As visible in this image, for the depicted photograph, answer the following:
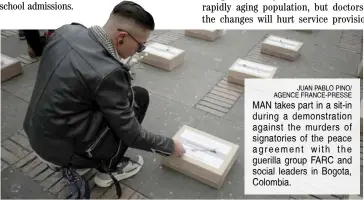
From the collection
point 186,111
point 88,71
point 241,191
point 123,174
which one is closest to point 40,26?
point 186,111

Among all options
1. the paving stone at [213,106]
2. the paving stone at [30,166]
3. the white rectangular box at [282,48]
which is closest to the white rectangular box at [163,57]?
the paving stone at [213,106]

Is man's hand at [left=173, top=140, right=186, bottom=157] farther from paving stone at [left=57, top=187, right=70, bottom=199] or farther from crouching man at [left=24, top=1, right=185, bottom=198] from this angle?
paving stone at [left=57, top=187, right=70, bottom=199]

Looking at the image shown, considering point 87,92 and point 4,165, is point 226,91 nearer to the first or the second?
point 87,92

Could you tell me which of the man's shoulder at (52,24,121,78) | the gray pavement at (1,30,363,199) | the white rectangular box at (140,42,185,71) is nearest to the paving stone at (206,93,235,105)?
the gray pavement at (1,30,363,199)

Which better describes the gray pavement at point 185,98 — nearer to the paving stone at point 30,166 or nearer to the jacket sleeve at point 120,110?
the paving stone at point 30,166

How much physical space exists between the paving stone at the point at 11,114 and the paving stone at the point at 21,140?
0.17 ft

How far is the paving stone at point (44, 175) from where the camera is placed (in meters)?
2.09

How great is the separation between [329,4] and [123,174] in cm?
216

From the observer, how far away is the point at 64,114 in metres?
1.48

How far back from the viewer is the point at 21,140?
7.83ft

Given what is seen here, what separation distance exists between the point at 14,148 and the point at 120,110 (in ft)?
4.34

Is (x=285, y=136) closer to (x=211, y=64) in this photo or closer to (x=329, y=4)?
(x=329, y=4)

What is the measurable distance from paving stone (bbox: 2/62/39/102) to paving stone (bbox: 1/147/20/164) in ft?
2.27

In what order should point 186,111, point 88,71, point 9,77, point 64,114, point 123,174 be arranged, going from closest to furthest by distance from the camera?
point 88,71 < point 64,114 < point 123,174 < point 186,111 < point 9,77
